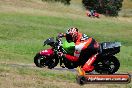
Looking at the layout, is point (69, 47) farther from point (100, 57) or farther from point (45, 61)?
point (45, 61)

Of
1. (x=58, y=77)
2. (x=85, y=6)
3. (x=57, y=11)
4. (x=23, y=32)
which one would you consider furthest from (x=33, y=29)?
(x=85, y=6)

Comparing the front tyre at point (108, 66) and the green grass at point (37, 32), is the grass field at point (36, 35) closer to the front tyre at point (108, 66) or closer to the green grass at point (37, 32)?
the green grass at point (37, 32)

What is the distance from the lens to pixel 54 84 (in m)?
15.6

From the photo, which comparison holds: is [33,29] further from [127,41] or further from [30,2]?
[30,2]

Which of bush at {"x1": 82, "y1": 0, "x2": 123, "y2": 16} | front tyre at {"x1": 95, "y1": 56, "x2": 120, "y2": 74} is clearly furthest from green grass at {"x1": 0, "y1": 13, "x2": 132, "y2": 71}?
bush at {"x1": 82, "y1": 0, "x2": 123, "y2": 16}

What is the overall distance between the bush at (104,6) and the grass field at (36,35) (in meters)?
17.5

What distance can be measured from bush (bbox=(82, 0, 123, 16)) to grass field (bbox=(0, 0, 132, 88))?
17.5 metres

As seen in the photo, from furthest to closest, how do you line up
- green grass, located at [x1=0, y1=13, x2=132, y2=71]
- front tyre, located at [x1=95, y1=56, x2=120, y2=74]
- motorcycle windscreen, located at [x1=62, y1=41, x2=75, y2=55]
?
1. green grass, located at [x1=0, y1=13, x2=132, y2=71]
2. motorcycle windscreen, located at [x1=62, y1=41, x2=75, y2=55]
3. front tyre, located at [x1=95, y1=56, x2=120, y2=74]

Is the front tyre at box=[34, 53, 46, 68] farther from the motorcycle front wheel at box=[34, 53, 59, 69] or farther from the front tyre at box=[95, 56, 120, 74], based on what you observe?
the front tyre at box=[95, 56, 120, 74]

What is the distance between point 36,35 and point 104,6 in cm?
4432

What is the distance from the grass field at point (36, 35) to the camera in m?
16.2

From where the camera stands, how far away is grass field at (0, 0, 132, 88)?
16.2 metres

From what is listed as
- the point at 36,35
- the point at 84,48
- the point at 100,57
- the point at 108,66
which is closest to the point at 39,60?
the point at 84,48

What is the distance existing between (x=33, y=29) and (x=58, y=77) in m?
26.1
